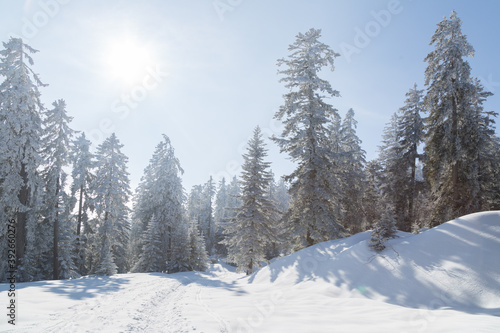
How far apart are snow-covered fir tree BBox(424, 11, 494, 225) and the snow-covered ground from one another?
21.7 ft

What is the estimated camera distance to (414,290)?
27.1 ft

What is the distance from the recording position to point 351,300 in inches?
334

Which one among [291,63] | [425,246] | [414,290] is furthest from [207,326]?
[291,63]

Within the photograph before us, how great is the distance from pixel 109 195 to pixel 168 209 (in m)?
7.54

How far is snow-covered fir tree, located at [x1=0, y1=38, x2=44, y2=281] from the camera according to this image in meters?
16.6

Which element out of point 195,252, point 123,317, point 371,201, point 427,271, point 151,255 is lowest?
point 195,252

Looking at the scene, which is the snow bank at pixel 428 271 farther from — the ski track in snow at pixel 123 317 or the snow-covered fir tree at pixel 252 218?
the snow-covered fir tree at pixel 252 218

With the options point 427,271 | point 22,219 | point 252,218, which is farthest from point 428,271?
point 22,219

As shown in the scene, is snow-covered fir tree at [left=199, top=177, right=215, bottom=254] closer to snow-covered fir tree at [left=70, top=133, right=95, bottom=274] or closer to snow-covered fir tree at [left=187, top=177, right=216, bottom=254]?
snow-covered fir tree at [left=187, top=177, right=216, bottom=254]

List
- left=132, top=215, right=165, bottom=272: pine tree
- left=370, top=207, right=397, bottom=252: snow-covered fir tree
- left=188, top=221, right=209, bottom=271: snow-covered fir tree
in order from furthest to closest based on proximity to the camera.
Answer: left=188, top=221, right=209, bottom=271: snow-covered fir tree < left=132, top=215, right=165, bottom=272: pine tree < left=370, top=207, right=397, bottom=252: snow-covered fir tree

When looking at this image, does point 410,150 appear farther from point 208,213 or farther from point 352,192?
point 208,213

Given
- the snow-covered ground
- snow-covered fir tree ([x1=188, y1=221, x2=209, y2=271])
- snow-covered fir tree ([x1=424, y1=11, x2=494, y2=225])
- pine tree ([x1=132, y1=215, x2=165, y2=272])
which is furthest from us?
snow-covered fir tree ([x1=188, y1=221, x2=209, y2=271])

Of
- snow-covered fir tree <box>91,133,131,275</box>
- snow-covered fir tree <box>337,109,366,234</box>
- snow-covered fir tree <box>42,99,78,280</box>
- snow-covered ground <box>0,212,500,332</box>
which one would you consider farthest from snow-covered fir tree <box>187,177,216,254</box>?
snow-covered ground <box>0,212,500,332</box>

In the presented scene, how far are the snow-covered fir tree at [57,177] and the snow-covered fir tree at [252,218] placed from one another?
46.4 ft
